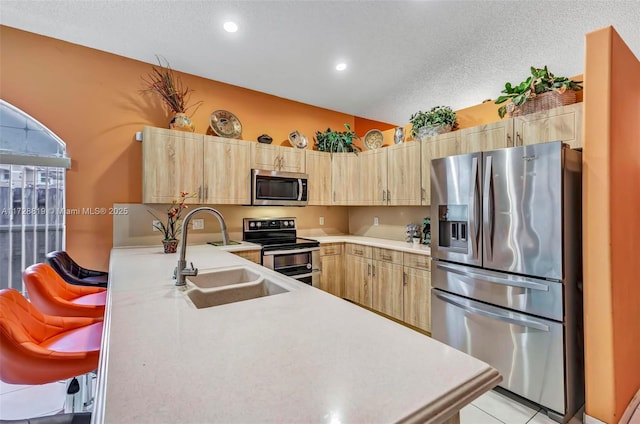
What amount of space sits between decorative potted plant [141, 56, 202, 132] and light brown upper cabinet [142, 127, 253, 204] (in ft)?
0.49

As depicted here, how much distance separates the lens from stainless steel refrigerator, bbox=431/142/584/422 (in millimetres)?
1766

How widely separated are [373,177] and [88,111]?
3.18 metres

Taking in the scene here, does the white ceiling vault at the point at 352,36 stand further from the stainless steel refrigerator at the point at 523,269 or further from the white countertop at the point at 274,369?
the white countertop at the point at 274,369

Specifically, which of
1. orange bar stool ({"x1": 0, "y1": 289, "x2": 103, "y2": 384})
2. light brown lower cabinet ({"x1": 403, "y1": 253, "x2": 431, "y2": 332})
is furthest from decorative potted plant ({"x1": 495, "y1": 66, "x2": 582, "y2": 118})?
orange bar stool ({"x1": 0, "y1": 289, "x2": 103, "y2": 384})

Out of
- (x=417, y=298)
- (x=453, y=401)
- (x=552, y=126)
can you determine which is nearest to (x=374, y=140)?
(x=552, y=126)

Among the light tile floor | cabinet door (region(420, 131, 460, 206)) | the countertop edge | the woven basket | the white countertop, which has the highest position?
the woven basket

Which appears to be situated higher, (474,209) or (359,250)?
(474,209)

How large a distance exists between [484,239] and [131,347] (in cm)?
217

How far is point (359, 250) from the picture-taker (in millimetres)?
3547

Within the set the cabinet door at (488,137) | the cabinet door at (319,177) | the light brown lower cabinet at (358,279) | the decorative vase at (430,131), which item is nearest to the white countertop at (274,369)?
the cabinet door at (488,137)

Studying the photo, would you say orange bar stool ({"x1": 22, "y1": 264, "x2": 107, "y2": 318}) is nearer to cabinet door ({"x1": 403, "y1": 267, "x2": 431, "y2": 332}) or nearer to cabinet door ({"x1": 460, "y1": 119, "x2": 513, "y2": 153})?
cabinet door ({"x1": 403, "y1": 267, "x2": 431, "y2": 332})

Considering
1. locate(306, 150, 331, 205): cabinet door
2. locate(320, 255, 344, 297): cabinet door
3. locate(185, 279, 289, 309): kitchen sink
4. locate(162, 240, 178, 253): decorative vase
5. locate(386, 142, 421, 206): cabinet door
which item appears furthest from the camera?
locate(306, 150, 331, 205): cabinet door

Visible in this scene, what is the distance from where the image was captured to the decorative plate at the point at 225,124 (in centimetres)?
334

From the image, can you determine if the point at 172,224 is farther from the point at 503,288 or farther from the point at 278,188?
the point at 503,288
